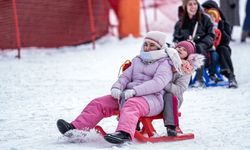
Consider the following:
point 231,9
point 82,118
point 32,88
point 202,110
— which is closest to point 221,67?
point 202,110

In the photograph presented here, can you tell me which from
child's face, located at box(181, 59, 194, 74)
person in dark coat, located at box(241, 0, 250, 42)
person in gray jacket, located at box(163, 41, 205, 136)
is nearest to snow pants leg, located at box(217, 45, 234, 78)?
person in gray jacket, located at box(163, 41, 205, 136)

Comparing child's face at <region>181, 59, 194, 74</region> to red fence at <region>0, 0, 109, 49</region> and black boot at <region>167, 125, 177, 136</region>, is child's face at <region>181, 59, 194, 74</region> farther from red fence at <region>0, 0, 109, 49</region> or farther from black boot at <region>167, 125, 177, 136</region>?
red fence at <region>0, 0, 109, 49</region>

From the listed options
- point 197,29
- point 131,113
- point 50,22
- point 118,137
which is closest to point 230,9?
point 50,22

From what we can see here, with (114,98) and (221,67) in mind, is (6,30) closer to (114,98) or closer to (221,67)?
(221,67)

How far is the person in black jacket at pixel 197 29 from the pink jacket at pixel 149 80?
3230mm

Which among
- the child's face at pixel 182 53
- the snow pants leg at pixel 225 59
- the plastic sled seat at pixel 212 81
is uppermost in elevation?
the child's face at pixel 182 53

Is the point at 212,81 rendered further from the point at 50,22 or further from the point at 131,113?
the point at 131,113

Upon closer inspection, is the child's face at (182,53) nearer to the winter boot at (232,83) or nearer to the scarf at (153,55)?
the scarf at (153,55)

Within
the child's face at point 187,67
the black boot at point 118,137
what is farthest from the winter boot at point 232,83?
the black boot at point 118,137

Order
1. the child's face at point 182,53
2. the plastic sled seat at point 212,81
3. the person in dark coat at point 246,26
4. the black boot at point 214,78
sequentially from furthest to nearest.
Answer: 1. the person in dark coat at point 246,26
2. the black boot at point 214,78
3. the plastic sled seat at point 212,81
4. the child's face at point 182,53

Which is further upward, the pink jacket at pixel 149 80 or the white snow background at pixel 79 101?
the pink jacket at pixel 149 80

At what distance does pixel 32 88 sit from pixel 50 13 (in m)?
4.07

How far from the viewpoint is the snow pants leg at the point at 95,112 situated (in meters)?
5.58

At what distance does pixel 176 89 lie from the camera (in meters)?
5.84
